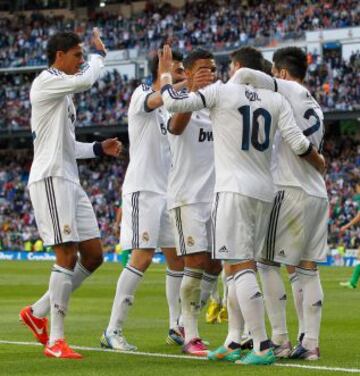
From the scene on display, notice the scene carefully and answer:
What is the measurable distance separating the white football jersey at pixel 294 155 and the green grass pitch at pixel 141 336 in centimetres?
151

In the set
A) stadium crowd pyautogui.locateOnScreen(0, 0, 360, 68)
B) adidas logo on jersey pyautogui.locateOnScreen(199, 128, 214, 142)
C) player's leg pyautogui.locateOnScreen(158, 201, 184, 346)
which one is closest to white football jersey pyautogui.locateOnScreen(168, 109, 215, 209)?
adidas logo on jersey pyautogui.locateOnScreen(199, 128, 214, 142)


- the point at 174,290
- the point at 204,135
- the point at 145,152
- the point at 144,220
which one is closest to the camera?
the point at 204,135

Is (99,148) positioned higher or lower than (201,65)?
lower

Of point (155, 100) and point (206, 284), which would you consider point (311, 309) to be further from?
point (155, 100)

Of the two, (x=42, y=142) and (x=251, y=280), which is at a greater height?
(x=42, y=142)

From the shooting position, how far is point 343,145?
173ft

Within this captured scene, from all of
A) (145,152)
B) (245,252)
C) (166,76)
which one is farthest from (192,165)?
(245,252)

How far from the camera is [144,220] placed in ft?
36.1

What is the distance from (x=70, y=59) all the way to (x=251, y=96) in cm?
184

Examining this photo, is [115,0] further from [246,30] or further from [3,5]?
[246,30]

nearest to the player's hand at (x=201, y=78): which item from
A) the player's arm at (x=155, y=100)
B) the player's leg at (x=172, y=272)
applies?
the player's arm at (x=155, y=100)

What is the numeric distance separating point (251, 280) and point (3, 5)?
63209 millimetres

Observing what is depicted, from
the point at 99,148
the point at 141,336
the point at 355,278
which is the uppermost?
the point at 99,148

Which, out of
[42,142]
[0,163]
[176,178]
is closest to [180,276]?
[176,178]
